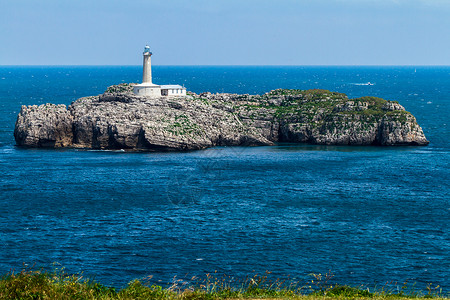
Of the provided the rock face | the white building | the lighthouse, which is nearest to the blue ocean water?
the rock face

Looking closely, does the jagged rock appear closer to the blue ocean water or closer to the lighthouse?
the blue ocean water

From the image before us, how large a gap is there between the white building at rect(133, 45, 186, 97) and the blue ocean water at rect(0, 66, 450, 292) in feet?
77.0

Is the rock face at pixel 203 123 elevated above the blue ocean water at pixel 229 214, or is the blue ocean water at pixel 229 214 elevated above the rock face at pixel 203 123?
the rock face at pixel 203 123

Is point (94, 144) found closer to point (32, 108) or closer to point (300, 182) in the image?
point (32, 108)

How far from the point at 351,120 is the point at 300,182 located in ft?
127

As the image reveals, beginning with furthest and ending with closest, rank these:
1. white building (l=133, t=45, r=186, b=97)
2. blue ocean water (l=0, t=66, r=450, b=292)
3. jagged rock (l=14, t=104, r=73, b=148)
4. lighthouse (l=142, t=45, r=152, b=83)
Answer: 1. lighthouse (l=142, t=45, r=152, b=83)
2. white building (l=133, t=45, r=186, b=97)
3. jagged rock (l=14, t=104, r=73, b=148)
4. blue ocean water (l=0, t=66, r=450, b=292)

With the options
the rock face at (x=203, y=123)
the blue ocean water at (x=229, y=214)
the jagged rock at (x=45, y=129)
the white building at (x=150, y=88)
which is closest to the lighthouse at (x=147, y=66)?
the white building at (x=150, y=88)

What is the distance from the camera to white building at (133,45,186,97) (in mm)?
124000

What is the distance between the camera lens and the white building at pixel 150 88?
124000mm

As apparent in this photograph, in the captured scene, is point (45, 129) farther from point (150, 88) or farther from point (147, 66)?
point (147, 66)

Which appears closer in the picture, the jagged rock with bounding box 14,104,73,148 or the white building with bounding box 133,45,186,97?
the jagged rock with bounding box 14,104,73,148

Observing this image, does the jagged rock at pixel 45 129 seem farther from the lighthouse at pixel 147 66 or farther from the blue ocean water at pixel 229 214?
the lighthouse at pixel 147 66

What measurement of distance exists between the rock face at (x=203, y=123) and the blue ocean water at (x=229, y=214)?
15.6 ft

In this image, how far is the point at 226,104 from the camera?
419 feet
